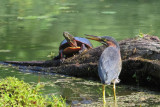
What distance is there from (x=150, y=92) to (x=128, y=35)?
5356mm

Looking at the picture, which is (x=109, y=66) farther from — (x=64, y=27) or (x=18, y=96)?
(x=64, y=27)

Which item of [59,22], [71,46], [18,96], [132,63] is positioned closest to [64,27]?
[59,22]

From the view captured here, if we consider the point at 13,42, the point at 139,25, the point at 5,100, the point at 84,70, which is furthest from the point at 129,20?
the point at 5,100

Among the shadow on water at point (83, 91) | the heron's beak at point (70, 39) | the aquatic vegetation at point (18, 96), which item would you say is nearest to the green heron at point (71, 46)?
the heron's beak at point (70, 39)

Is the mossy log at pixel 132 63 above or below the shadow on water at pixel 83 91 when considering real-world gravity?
above

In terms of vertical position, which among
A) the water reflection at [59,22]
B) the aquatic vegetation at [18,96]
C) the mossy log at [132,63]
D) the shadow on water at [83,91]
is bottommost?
the water reflection at [59,22]

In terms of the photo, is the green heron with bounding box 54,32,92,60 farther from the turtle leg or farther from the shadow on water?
the shadow on water

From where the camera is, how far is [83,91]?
578 cm

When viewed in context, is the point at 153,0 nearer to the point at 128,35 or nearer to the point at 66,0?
the point at 66,0

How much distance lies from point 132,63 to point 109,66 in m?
1.20

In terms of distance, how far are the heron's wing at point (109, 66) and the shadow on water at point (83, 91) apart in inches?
16.4

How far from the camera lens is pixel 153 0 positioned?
19406mm

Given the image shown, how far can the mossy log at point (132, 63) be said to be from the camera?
5.91 meters

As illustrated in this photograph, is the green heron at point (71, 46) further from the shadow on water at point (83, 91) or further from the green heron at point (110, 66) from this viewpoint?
the green heron at point (110, 66)
